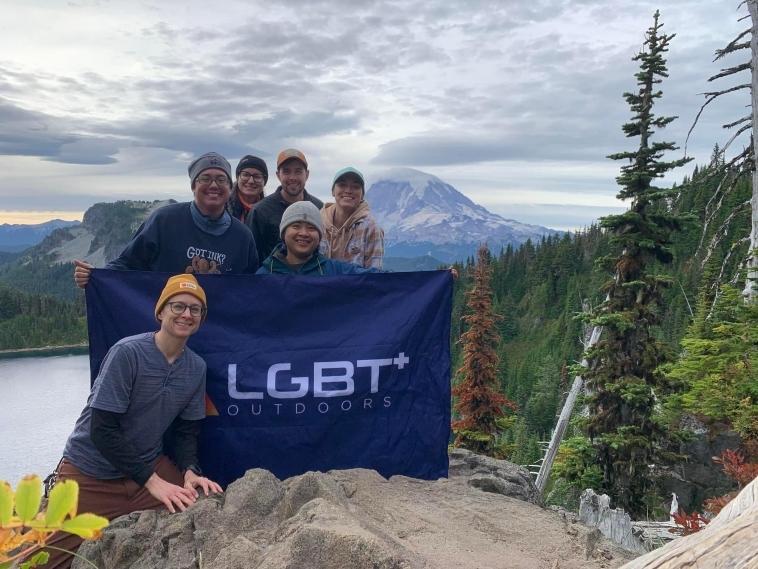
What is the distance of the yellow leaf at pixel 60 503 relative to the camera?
1.01m

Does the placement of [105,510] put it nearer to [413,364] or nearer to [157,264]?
[157,264]

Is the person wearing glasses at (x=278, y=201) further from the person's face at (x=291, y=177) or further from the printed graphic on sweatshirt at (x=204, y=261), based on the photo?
the printed graphic on sweatshirt at (x=204, y=261)

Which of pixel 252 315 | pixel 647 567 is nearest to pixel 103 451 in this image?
pixel 252 315

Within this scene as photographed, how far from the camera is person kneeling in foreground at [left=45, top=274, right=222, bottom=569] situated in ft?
13.2

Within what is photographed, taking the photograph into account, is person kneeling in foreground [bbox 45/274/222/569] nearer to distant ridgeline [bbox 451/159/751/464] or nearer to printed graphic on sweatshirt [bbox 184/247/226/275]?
printed graphic on sweatshirt [bbox 184/247/226/275]

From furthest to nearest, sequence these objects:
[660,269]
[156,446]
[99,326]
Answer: [660,269] < [99,326] < [156,446]

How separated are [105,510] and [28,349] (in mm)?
146944

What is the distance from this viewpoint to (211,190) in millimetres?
5164

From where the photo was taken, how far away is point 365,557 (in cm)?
329

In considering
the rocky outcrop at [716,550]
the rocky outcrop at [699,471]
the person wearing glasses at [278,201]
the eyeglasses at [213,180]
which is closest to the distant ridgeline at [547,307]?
the rocky outcrop at [699,471]

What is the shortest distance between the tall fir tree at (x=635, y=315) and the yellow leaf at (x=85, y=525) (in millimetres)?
15738

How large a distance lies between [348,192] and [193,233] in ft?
5.64

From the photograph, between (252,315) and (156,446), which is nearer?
(156,446)

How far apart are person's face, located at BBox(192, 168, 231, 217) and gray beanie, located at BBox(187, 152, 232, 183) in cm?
3
